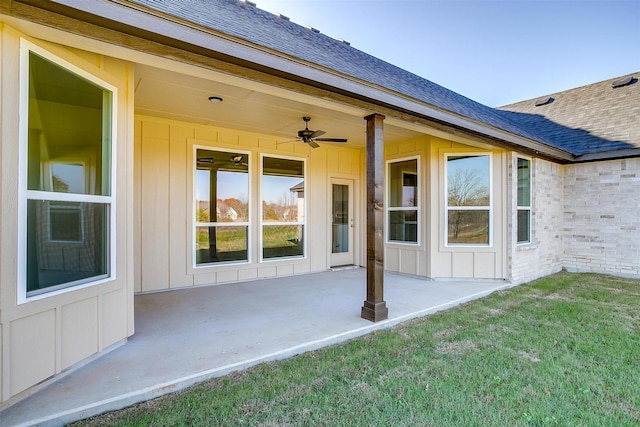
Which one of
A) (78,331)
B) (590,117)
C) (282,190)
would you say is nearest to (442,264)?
(282,190)

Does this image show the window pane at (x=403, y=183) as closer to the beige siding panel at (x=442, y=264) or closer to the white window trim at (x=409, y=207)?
the white window trim at (x=409, y=207)

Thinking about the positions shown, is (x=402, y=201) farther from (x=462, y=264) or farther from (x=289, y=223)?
(x=289, y=223)

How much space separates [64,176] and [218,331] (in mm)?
2077

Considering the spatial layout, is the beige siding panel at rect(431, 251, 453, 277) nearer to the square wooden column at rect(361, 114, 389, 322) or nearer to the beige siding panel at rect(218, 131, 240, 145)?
the square wooden column at rect(361, 114, 389, 322)

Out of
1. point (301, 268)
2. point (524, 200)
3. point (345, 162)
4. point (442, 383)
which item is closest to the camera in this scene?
point (442, 383)

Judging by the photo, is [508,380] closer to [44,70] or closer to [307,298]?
[307,298]

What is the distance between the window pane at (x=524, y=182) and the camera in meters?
6.33

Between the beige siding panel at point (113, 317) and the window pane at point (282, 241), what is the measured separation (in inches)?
126

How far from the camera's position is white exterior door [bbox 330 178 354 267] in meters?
7.36

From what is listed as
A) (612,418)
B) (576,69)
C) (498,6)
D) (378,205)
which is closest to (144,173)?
(378,205)

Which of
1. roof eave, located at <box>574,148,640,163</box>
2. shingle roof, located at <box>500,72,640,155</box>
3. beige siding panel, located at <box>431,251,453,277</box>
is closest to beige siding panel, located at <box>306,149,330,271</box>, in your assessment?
beige siding panel, located at <box>431,251,453,277</box>

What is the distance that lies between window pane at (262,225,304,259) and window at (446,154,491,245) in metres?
3.06

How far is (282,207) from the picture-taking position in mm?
6484

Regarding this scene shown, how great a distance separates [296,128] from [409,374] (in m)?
4.27
